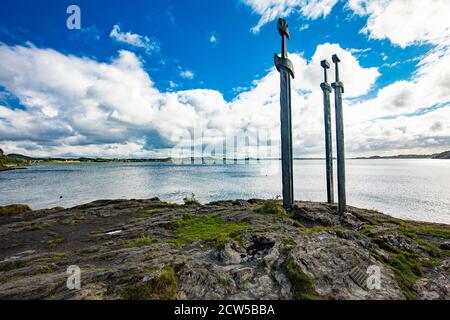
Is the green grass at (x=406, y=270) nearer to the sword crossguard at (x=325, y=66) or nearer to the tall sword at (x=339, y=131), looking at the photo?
the tall sword at (x=339, y=131)

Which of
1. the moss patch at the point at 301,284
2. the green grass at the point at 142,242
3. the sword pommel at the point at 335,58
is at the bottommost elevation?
the green grass at the point at 142,242

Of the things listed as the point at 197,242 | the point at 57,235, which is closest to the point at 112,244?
the point at 197,242

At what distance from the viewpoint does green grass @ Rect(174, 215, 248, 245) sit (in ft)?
34.6

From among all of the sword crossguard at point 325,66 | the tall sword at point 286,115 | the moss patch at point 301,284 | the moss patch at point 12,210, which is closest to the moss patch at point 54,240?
the moss patch at point 301,284

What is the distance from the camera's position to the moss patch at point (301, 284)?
5598 mm

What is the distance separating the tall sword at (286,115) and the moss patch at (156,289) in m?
11.2

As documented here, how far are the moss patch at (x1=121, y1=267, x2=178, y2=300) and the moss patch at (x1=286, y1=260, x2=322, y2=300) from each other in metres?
3.19

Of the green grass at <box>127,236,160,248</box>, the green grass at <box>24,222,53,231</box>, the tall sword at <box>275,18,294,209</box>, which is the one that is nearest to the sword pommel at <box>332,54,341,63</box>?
A: the tall sword at <box>275,18,294,209</box>

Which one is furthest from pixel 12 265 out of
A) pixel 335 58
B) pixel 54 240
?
pixel 335 58

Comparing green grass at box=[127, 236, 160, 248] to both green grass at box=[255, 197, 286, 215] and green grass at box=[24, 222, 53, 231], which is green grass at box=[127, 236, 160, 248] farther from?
green grass at box=[24, 222, 53, 231]
